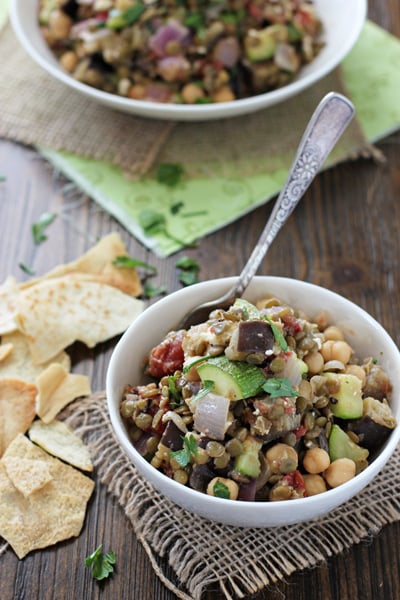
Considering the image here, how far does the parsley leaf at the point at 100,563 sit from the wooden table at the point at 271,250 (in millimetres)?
29

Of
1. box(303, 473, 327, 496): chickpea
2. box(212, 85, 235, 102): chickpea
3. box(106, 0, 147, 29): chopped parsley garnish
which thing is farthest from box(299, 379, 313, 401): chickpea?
box(106, 0, 147, 29): chopped parsley garnish

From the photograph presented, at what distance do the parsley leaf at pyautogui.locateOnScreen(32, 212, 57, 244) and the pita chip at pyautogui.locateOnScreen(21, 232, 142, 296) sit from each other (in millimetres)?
203

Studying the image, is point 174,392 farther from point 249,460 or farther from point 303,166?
point 303,166

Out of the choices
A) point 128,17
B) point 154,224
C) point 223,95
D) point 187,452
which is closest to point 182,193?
point 154,224

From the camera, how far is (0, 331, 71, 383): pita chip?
284cm

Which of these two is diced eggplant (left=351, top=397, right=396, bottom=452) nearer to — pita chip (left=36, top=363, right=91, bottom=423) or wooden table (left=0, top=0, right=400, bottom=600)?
wooden table (left=0, top=0, right=400, bottom=600)

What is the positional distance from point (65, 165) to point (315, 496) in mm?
2128

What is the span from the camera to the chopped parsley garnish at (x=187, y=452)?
215 cm

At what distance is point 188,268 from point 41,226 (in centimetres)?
67

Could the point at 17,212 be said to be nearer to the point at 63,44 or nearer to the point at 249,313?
the point at 63,44

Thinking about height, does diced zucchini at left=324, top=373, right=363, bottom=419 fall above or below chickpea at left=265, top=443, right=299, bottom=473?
below

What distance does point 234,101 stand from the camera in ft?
11.4

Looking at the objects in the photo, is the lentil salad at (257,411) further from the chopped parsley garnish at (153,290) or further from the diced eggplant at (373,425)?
the chopped parsley garnish at (153,290)

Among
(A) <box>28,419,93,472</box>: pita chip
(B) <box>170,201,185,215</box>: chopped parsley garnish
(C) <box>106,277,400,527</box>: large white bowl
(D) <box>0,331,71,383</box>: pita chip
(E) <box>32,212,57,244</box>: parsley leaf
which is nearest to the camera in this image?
(C) <box>106,277,400,527</box>: large white bowl
